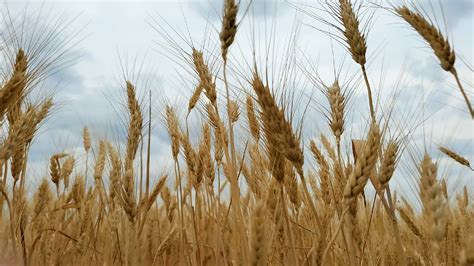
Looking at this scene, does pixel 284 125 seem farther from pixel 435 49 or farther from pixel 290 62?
pixel 435 49

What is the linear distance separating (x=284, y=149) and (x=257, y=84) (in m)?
0.28

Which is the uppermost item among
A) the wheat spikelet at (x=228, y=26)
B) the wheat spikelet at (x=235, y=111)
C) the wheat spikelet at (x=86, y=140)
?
the wheat spikelet at (x=86, y=140)

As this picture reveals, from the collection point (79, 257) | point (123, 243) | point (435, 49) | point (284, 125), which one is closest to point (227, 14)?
point (284, 125)

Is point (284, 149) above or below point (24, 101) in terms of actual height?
below

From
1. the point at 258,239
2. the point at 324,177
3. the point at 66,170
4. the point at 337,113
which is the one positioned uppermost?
the point at 66,170

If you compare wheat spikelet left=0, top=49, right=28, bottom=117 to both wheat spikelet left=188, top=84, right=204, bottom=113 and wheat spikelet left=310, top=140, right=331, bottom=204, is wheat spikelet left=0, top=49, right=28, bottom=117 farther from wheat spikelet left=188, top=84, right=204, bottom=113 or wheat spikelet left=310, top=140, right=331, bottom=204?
wheat spikelet left=310, top=140, right=331, bottom=204

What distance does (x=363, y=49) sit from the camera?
2.13 metres

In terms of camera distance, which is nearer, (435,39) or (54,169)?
(435,39)

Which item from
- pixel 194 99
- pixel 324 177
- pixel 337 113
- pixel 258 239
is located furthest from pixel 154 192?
pixel 258 239

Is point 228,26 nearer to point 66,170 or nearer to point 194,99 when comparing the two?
point 194,99

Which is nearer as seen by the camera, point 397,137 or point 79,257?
point 397,137

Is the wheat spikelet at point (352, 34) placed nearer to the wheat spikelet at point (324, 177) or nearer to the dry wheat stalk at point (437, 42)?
the dry wheat stalk at point (437, 42)

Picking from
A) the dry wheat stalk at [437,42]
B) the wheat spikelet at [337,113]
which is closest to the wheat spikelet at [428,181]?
the dry wheat stalk at [437,42]

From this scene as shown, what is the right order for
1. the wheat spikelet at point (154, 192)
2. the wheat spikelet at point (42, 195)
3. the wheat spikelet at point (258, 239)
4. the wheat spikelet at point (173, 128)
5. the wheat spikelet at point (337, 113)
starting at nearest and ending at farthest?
the wheat spikelet at point (258, 239) → the wheat spikelet at point (337, 113) → the wheat spikelet at point (154, 192) → the wheat spikelet at point (42, 195) → the wheat spikelet at point (173, 128)
